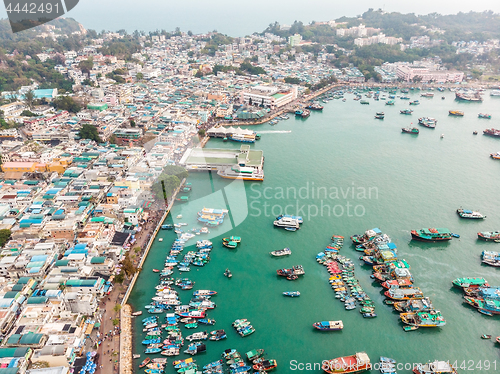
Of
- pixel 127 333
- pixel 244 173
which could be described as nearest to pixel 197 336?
pixel 127 333

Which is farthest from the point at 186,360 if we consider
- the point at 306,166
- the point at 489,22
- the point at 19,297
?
the point at 489,22

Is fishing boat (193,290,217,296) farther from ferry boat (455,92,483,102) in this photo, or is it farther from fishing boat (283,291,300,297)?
ferry boat (455,92,483,102)

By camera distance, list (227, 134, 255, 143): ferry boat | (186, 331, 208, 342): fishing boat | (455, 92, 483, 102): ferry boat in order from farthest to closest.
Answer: (455, 92, 483, 102): ferry boat → (227, 134, 255, 143): ferry boat → (186, 331, 208, 342): fishing boat

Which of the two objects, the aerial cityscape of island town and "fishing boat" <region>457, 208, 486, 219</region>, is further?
"fishing boat" <region>457, 208, 486, 219</region>

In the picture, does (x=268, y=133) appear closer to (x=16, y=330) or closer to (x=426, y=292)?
(x=426, y=292)

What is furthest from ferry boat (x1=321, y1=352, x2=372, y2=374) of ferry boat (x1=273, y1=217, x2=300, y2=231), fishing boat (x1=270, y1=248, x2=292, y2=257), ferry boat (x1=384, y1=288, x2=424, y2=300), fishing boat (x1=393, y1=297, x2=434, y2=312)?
ferry boat (x1=273, y1=217, x2=300, y2=231)

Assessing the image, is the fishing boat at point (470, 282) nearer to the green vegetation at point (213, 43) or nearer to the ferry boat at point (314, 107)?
the ferry boat at point (314, 107)

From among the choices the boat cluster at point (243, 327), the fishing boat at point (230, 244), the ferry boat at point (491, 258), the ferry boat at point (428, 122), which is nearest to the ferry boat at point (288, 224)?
the fishing boat at point (230, 244)
